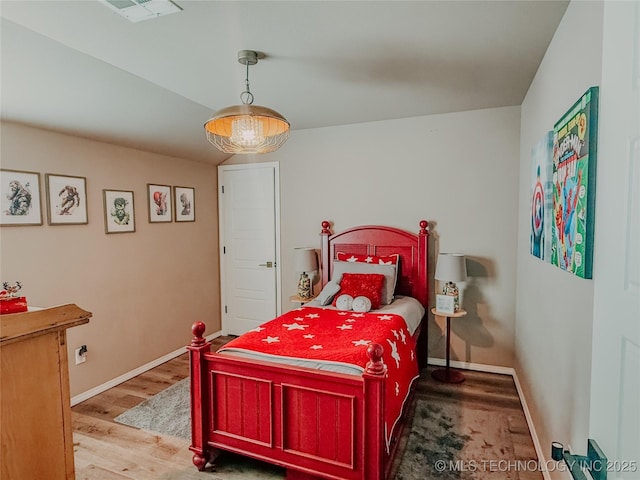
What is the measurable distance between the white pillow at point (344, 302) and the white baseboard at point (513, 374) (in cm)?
123

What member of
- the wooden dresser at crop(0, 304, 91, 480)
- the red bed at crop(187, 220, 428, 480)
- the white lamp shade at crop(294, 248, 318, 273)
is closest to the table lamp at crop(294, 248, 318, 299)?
the white lamp shade at crop(294, 248, 318, 273)

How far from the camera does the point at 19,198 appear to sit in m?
2.61

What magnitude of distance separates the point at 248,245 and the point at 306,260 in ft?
3.27

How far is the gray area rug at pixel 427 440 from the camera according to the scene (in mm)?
2139

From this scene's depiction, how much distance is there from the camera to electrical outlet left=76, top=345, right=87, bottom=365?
9.91 ft

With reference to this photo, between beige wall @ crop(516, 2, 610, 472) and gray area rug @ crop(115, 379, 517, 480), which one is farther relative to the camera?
gray area rug @ crop(115, 379, 517, 480)

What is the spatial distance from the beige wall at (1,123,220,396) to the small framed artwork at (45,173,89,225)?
50mm

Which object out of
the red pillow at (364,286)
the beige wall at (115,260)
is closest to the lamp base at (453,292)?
the red pillow at (364,286)

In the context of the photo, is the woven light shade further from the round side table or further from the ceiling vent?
the round side table

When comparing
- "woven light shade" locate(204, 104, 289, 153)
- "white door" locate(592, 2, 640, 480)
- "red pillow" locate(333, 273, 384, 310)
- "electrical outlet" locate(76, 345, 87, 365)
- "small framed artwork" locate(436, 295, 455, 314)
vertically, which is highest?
"woven light shade" locate(204, 104, 289, 153)

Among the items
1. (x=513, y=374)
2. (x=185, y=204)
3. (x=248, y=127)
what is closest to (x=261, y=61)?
(x=248, y=127)

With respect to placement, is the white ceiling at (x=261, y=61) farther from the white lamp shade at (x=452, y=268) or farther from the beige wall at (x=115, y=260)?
the white lamp shade at (x=452, y=268)

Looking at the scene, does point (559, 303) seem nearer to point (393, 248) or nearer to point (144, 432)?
point (393, 248)

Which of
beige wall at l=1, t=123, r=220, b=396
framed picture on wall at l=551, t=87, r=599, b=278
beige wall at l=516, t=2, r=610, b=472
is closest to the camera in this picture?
framed picture on wall at l=551, t=87, r=599, b=278
